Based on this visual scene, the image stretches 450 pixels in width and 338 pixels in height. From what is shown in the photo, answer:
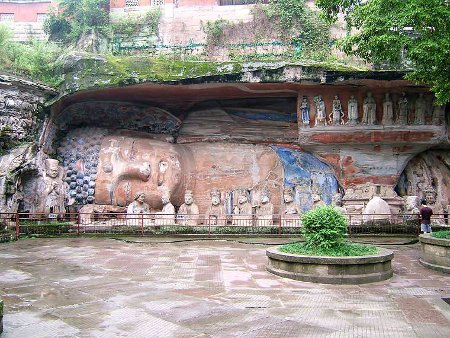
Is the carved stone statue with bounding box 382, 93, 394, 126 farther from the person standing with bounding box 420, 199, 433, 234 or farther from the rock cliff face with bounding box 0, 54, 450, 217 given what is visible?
the person standing with bounding box 420, 199, 433, 234

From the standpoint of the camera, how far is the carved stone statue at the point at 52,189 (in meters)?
13.9

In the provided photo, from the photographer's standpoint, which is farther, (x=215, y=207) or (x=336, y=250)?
(x=215, y=207)

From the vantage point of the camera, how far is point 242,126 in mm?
16703

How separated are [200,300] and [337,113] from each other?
10817mm

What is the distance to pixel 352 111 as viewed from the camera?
1498 cm

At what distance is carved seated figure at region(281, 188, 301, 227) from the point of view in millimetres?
14703

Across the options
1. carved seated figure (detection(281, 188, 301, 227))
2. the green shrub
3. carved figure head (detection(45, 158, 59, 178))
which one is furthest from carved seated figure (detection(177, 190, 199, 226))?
the green shrub

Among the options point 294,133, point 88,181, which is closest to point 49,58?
point 88,181

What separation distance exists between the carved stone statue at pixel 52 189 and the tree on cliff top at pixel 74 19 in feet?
30.5

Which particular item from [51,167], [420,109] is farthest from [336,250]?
[51,167]

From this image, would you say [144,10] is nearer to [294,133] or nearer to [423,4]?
[294,133]

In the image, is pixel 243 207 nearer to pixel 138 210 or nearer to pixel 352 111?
pixel 138 210

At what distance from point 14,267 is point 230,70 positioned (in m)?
8.76

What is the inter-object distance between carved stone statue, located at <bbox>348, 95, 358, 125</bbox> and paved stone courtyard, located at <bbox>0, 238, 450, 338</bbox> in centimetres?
685
